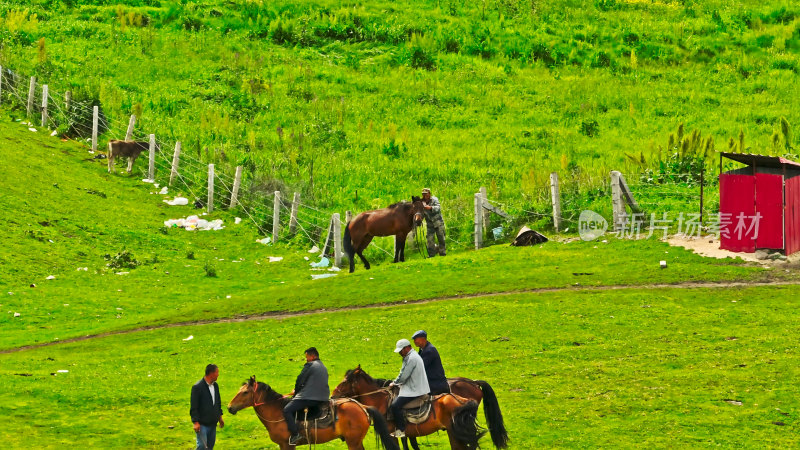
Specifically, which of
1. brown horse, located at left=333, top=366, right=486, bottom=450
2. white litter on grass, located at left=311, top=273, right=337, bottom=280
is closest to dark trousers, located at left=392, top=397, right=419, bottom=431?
brown horse, located at left=333, top=366, right=486, bottom=450

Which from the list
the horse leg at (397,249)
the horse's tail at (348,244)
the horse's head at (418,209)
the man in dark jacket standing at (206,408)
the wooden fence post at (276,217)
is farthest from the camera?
the wooden fence post at (276,217)

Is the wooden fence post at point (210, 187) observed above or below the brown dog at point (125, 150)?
below

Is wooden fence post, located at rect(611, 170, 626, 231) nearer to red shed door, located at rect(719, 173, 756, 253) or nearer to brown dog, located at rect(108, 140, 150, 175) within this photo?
red shed door, located at rect(719, 173, 756, 253)

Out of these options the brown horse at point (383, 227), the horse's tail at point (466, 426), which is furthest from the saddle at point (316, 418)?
the brown horse at point (383, 227)

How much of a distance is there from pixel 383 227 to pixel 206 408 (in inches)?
866

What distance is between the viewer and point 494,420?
19562mm

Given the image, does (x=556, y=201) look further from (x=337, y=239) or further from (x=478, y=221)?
(x=337, y=239)

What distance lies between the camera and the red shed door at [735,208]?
119 ft

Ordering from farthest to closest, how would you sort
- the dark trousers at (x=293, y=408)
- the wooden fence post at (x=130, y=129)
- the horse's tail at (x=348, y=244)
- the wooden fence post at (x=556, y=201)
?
the wooden fence post at (x=130, y=129), the wooden fence post at (x=556, y=201), the horse's tail at (x=348, y=244), the dark trousers at (x=293, y=408)

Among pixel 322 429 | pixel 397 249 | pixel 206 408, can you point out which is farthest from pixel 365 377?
pixel 397 249

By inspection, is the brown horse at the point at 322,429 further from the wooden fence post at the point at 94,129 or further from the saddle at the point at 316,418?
the wooden fence post at the point at 94,129

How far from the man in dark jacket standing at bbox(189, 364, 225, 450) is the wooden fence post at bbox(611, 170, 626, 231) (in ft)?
78.4

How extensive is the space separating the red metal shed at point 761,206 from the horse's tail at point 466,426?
65.6ft

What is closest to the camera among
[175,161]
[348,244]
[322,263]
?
[348,244]
